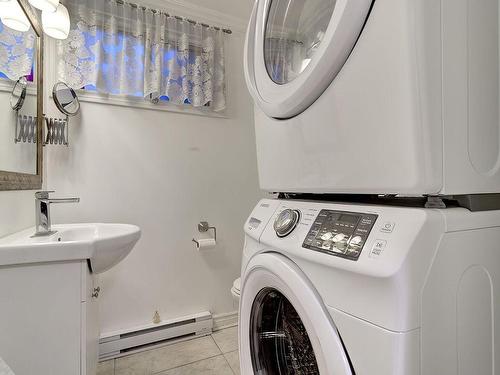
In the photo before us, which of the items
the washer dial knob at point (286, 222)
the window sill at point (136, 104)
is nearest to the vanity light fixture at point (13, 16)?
the window sill at point (136, 104)

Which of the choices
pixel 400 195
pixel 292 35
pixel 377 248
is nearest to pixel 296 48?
pixel 292 35

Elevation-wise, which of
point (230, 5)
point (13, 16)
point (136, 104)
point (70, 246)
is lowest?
point (70, 246)

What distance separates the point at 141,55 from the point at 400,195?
68.0 inches

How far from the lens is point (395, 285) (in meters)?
0.43

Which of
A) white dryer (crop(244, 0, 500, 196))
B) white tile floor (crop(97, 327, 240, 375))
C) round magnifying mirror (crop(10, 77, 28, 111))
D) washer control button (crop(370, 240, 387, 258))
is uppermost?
round magnifying mirror (crop(10, 77, 28, 111))

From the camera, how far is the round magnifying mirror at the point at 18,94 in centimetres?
120

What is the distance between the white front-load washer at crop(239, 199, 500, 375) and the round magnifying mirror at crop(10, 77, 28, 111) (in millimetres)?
1365

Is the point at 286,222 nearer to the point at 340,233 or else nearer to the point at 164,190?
the point at 340,233

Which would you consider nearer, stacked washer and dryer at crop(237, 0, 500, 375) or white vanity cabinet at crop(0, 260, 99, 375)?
stacked washer and dryer at crop(237, 0, 500, 375)

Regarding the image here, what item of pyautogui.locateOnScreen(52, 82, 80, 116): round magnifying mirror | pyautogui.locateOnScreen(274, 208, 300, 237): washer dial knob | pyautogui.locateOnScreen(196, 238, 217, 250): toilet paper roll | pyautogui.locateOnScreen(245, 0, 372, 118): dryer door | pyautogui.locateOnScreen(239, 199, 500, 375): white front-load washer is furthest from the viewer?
pyautogui.locateOnScreen(196, 238, 217, 250): toilet paper roll

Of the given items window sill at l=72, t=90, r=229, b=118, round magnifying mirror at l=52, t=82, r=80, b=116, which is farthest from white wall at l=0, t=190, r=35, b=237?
window sill at l=72, t=90, r=229, b=118

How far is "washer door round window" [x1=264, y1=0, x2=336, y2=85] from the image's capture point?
76 cm

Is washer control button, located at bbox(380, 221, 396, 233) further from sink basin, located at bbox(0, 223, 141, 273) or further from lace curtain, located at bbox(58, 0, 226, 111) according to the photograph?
lace curtain, located at bbox(58, 0, 226, 111)

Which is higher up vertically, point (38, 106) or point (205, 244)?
point (38, 106)
